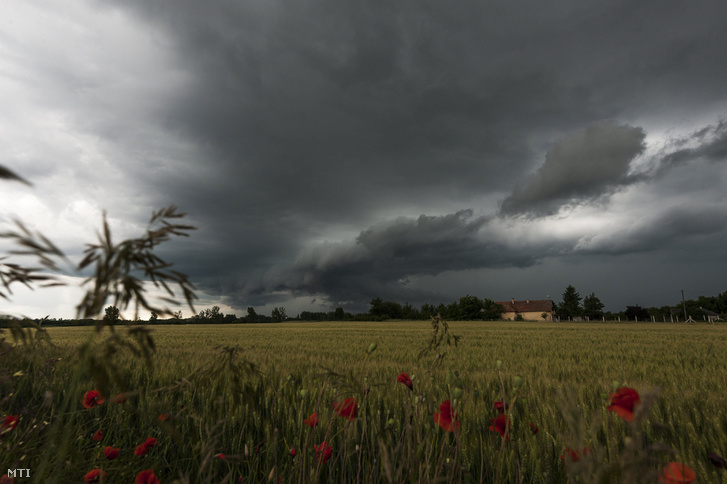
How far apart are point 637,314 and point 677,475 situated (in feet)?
343

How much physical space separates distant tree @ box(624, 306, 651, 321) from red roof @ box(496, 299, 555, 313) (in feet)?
55.0

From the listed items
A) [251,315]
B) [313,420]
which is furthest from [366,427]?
[251,315]

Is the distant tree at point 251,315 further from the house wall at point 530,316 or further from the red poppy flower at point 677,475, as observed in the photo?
the red poppy flower at point 677,475

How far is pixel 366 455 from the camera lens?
2.35 meters

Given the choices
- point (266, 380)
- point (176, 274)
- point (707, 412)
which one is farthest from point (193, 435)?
point (707, 412)

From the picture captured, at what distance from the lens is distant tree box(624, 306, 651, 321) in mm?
82812

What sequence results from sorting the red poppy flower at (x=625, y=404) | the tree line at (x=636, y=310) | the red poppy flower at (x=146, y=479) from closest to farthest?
the red poppy flower at (x=625, y=404) → the red poppy flower at (x=146, y=479) → the tree line at (x=636, y=310)

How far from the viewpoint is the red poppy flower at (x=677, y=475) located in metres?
0.89

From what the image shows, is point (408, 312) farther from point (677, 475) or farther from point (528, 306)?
point (677, 475)

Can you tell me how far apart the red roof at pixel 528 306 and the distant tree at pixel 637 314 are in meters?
16.8

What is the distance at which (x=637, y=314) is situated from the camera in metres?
83.4

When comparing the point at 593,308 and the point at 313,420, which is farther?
the point at 593,308

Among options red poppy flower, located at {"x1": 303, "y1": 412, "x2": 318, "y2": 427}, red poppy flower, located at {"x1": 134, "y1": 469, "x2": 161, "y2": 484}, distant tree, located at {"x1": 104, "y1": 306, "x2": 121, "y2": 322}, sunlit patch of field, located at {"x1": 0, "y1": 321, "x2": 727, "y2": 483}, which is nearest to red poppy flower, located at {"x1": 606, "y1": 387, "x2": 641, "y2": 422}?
sunlit patch of field, located at {"x1": 0, "y1": 321, "x2": 727, "y2": 483}

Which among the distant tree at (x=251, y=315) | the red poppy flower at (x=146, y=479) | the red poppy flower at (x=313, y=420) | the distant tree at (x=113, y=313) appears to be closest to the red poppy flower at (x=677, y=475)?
the red poppy flower at (x=313, y=420)
